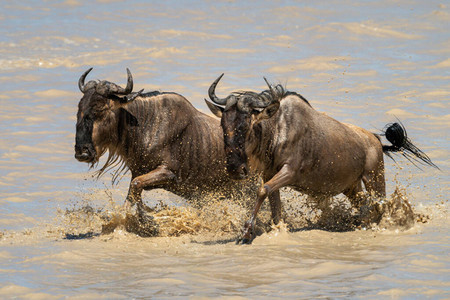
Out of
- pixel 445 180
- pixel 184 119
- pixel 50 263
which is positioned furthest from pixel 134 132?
pixel 445 180

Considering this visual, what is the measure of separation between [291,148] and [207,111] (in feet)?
20.6

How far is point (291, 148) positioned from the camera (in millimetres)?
8773

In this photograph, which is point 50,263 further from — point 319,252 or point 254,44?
point 254,44

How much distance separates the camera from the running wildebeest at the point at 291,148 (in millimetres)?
8289

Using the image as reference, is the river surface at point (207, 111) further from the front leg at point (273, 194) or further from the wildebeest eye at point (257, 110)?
the wildebeest eye at point (257, 110)

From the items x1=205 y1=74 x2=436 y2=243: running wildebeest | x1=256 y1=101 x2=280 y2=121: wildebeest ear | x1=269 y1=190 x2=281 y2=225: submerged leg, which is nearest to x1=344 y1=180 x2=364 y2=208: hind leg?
x1=205 y1=74 x2=436 y2=243: running wildebeest

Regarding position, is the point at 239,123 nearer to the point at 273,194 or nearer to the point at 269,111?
the point at 269,111

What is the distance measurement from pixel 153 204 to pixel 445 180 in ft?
13.9

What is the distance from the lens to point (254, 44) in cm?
2138

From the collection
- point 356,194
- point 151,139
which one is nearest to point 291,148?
point 356,194

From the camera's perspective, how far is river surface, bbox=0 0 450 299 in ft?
23.3

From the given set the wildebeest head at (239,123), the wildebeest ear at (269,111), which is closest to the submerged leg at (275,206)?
the wildebeest head at (239,123)

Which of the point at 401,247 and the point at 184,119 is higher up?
the point at 184,119

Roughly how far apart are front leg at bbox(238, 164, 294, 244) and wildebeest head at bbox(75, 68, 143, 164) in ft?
6.04
